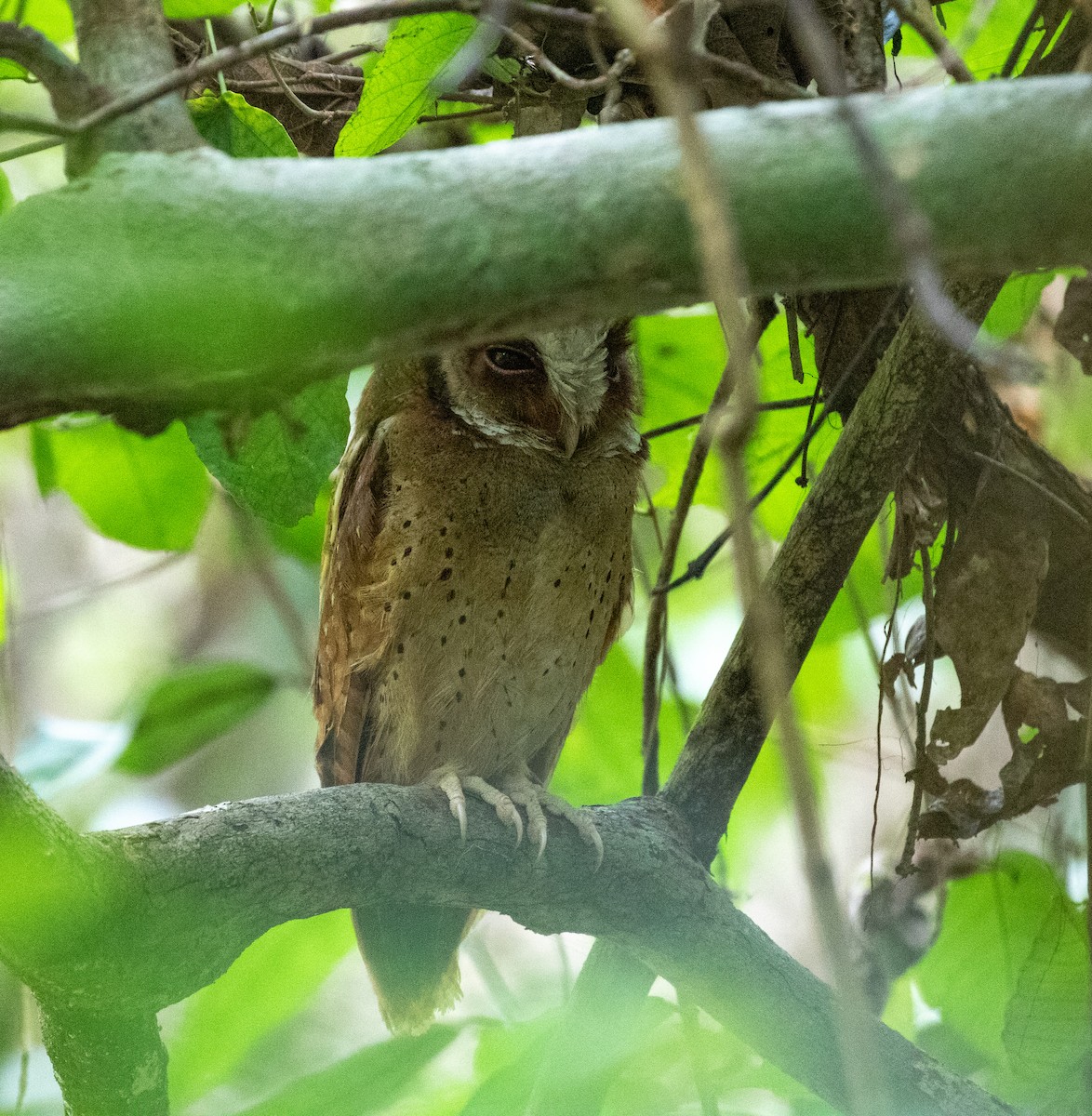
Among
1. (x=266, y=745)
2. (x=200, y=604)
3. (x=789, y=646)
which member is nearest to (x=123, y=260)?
(x=789, y=646)

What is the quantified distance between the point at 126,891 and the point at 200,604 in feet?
19.5

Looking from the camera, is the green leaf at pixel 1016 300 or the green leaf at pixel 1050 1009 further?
the green leaf at pixel 1016 300

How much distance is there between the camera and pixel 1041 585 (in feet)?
6.29

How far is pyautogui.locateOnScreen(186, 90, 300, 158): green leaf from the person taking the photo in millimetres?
1653

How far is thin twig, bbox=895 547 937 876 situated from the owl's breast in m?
0.69

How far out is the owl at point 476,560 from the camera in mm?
2238

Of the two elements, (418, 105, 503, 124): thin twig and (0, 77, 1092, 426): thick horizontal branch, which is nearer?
(0, 77, 1092, 426): thick horizontal branch

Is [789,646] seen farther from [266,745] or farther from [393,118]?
[266,745]

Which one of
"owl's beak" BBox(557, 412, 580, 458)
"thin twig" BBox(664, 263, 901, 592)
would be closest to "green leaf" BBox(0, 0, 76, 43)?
"owl's beak" BBox(557, 412, 580, 458)

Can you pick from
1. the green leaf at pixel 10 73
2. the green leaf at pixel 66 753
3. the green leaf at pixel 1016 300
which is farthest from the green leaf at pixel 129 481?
the green leaf at pixel 1016 300

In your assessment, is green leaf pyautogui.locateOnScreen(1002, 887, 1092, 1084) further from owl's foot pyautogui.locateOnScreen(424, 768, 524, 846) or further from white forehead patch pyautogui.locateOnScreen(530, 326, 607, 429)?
white forehead patch pyautogui.locateOnScreen(530, 326, 607, 429)

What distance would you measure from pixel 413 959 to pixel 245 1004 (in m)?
0.55

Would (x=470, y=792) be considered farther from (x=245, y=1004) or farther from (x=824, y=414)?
(x=824, y=414)

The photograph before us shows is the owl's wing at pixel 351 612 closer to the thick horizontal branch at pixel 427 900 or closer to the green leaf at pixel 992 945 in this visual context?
the thick horizontal branch at pixel 427 900
